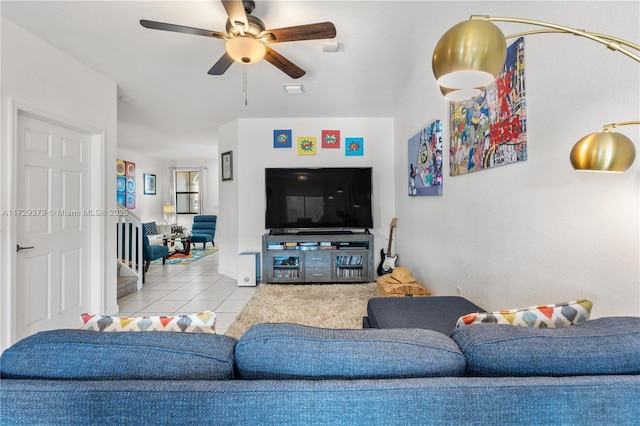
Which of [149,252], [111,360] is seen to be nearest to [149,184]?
[149,252]

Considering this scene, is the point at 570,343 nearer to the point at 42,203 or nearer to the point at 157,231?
the point at 42,203

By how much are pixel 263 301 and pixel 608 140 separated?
3188 mm

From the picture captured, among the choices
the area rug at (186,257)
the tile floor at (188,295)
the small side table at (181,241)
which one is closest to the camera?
the tile floor at (188,295)

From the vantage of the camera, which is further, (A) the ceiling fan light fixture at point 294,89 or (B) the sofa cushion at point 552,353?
(A) the ceiling fan light fixture at point 294,89

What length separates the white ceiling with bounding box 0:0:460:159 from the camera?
6.36 ft

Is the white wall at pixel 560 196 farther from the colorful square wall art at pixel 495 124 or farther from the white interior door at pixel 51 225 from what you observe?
the white interior door at pixel 51 225

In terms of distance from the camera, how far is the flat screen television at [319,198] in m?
4.11

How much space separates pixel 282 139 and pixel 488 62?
12.7ft

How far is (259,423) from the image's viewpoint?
0.62 meters

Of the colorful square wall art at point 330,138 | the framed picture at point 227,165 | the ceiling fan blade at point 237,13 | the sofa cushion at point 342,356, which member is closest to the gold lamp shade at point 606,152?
the sofa cushion at point 342,356

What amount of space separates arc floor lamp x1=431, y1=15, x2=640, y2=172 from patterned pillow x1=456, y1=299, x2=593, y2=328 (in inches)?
20.2

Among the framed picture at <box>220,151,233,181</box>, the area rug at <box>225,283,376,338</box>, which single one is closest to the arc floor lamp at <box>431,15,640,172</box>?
the area rug at <box>225,283,376,338</box>

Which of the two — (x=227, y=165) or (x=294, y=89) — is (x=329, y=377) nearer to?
(x=294, y=89)

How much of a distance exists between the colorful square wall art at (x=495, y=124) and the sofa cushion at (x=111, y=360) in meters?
1.81
